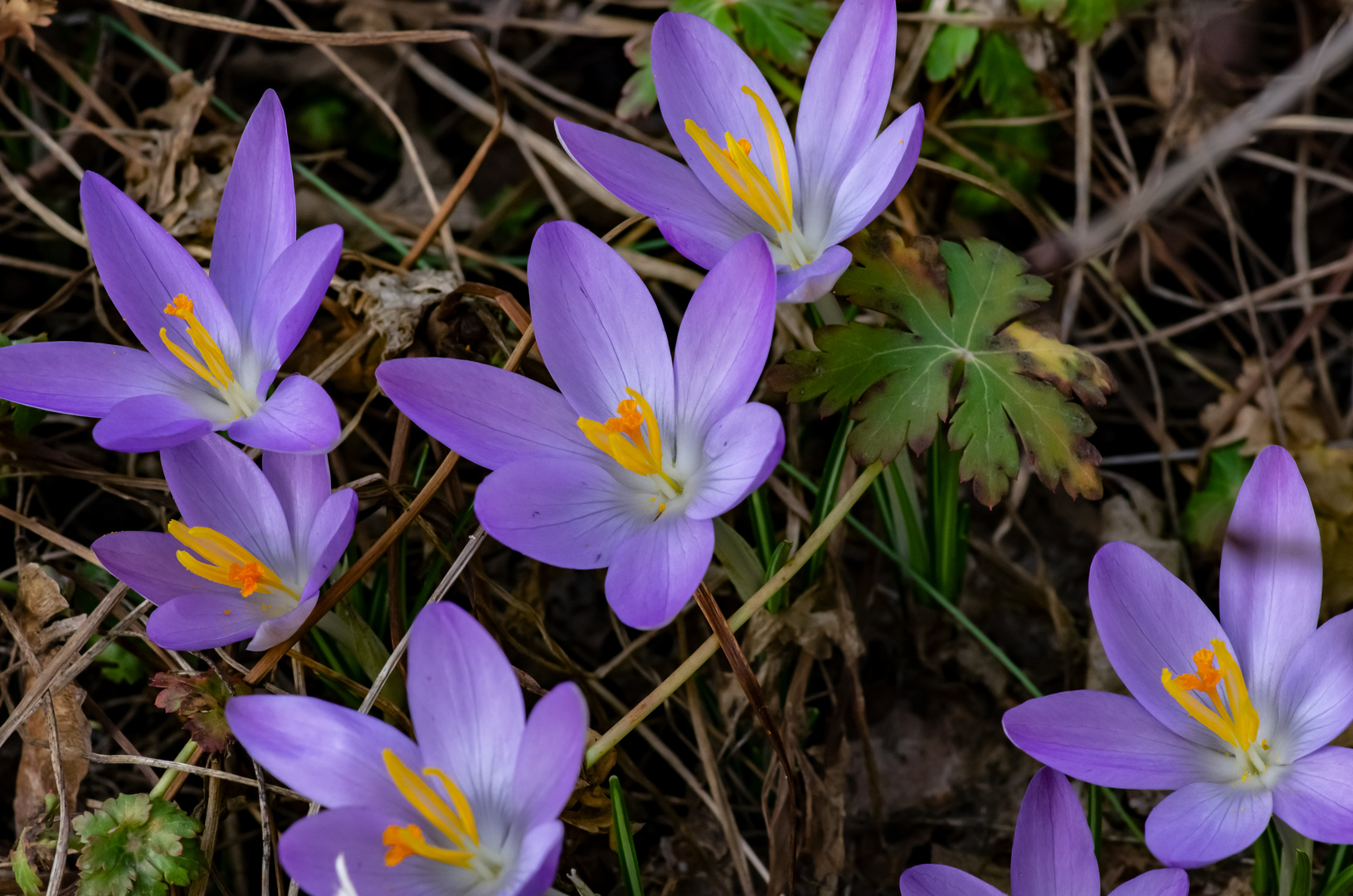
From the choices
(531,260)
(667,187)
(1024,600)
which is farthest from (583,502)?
(1024,600)

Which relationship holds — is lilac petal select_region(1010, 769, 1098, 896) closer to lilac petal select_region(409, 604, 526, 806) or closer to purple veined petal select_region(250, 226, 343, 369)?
lilac petal select_region(409, 604, 526, 806)

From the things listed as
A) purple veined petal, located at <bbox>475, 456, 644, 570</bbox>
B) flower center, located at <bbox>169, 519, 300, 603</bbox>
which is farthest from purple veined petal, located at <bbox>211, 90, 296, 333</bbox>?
purple veined petal, located at <bbox>475, 456, 644, 570</bbox>

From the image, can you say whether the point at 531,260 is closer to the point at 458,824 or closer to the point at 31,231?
the point at 458,824

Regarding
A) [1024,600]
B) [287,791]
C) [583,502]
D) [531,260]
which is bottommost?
[287,791]

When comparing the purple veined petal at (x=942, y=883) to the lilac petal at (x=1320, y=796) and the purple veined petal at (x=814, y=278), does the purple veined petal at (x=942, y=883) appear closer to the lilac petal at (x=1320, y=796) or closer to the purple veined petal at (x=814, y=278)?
the lilac petal at (x=1320, y=796)

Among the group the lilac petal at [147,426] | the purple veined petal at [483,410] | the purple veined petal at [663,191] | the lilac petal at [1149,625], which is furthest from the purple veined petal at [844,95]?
the lilac petal at [147,426]

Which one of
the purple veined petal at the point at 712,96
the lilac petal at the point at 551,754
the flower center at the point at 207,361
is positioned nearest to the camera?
the lilac petal at the point at 551,754
